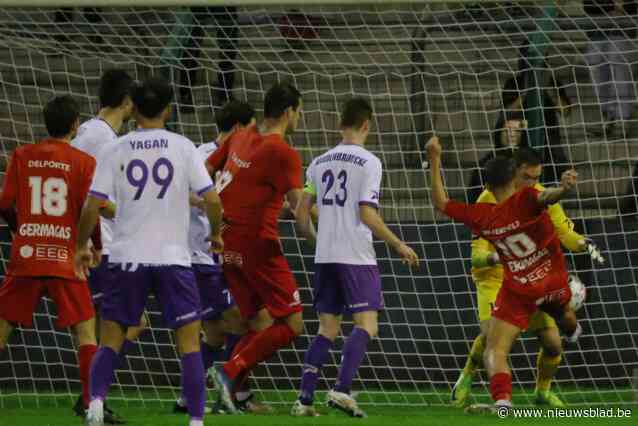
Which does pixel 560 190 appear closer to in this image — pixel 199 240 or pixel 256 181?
pixel 256 181

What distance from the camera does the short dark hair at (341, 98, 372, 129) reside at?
26.7 feet

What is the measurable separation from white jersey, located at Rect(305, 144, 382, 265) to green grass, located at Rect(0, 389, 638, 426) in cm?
99

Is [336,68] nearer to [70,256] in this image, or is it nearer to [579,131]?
[579,131]

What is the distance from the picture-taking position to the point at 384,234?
7688 millimetres

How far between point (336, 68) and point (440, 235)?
7.65 feet

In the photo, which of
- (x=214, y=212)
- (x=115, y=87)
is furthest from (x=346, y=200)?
(x=214, y=212)

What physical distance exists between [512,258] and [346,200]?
106cm

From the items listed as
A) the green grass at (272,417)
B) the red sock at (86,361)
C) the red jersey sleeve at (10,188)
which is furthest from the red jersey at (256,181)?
the red jersey sleeve at (10,188)

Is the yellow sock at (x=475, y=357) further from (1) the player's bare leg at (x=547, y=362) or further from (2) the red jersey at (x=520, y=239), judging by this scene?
(2) the red jersey at (x=520, y=239)

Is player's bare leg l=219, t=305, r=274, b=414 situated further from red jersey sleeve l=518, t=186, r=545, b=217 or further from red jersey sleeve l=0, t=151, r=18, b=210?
red jersey sleeve l=518, t=186, r=545, b=217

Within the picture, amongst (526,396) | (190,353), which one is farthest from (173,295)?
(526,396)

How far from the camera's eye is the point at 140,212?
6398mm

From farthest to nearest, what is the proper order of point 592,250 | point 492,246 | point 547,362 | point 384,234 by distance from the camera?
point 492,246
point 547,362
point 592,250
point 384,234

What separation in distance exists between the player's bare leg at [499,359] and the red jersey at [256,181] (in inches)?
56.9
